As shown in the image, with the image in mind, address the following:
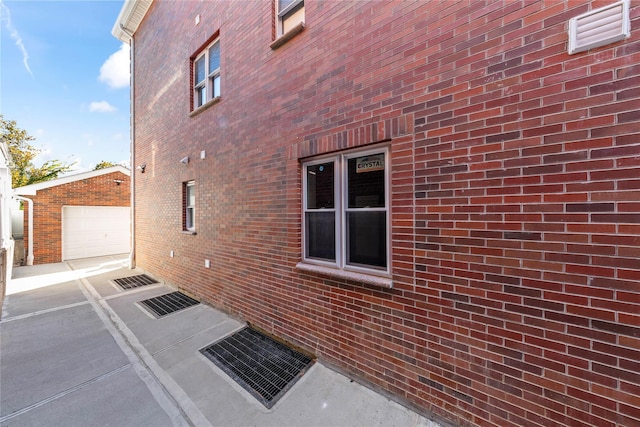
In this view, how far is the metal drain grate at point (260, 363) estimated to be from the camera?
277 centimetres

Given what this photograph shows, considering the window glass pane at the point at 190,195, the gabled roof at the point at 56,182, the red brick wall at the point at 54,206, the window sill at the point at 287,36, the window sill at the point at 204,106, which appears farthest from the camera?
the red brick wall at the point at 54,206

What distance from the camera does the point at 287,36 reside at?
3574 millimetres

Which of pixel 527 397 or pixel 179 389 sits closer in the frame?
pixel 527 397

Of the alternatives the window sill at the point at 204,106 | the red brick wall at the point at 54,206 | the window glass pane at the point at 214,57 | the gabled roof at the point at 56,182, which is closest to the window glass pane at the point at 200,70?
the window glass pane at the point at 214,57

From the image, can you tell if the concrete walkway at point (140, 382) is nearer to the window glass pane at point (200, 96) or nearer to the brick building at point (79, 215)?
the window glass pane at point (200, 96)

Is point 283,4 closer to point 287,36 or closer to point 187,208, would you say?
point 287,36

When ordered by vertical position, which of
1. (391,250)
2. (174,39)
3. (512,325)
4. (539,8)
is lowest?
(512,325)

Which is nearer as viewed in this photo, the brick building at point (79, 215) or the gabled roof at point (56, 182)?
the gabled roof at point (56, 182)

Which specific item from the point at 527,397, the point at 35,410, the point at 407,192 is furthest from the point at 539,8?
the point at 35,410

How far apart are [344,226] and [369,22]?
2.40 metres

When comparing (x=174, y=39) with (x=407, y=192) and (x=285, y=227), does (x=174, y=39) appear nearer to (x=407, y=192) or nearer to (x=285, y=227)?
(x=285, y=227)

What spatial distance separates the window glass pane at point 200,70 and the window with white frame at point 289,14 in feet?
9.53

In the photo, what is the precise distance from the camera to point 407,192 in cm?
251

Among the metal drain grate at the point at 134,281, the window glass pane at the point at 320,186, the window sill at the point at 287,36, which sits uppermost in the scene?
the window sill at the point at 287,36
